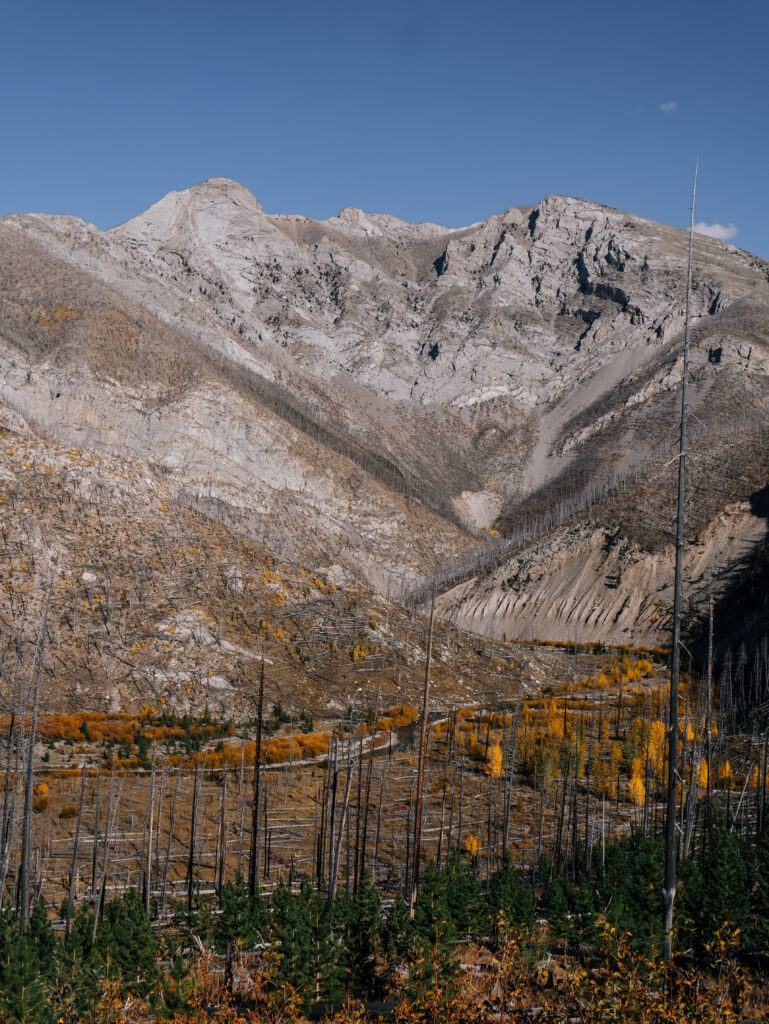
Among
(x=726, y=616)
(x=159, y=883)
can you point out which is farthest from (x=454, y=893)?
(x=726, y=616)

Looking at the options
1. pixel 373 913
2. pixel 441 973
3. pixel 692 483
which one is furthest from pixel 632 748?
pixel 692 483

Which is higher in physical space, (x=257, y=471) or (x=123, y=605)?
(x=257, y=471)

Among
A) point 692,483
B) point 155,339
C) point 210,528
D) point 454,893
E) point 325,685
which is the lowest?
point 454,893

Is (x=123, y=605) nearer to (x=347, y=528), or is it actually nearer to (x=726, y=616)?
(x=347, y=528)

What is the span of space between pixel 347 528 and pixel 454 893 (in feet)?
421

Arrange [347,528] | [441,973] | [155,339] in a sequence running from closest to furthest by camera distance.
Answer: [441,973] < [347,528] < [155,339]

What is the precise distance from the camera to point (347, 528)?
159 meters

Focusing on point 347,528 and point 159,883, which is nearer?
point 159,883

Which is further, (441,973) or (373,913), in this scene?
(373,913)

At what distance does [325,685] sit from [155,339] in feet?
346

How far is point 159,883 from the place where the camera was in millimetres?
45875

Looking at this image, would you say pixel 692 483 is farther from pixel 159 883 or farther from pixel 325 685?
pixel 159 883

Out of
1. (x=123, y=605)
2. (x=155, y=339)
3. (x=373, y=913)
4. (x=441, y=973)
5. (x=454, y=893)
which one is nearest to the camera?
(x=441, y=973)

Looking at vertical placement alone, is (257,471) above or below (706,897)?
above
